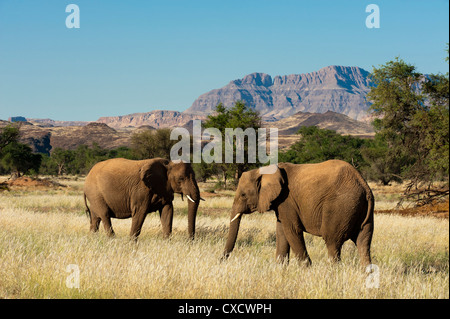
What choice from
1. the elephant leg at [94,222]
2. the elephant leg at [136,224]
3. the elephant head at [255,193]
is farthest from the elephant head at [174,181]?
the elephant head at [255,193]

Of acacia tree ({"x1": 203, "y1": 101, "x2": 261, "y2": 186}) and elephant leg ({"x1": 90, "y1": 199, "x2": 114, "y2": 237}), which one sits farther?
acacia tree ({"x1": 203, "y1": 101, "x2": 261, "y2": 186})

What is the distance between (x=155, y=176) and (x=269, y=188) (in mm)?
4134

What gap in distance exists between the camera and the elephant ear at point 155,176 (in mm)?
11672

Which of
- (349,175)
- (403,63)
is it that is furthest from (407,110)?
(349,175)

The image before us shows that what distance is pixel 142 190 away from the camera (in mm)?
11727

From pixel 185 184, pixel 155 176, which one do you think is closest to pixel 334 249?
→ pixel 185 184

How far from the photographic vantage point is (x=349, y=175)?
8141 millimetres

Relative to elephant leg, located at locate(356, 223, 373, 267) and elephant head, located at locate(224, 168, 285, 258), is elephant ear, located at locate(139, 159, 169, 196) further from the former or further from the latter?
elephant leg, located at locate(356, 223, 373, 267)

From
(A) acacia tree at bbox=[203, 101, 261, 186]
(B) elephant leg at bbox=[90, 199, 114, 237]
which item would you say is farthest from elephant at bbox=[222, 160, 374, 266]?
(A) acacia tree at bbox=[203, 101, 261, 186]

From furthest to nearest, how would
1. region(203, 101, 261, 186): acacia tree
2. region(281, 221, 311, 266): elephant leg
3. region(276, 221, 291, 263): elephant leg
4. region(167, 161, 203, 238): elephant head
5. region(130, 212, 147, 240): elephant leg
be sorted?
1. region(203, 101, 261, 186): acacia tree
2. region(167, 161, 203, 238): elephant head
3. region(130, 212, 147, 240): elephant leg
4. region(276, 221, 291, 263): elephant leg
5. region(281, 221, 311, 266): elephant leg

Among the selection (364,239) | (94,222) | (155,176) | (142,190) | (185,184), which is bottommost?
(94,222)

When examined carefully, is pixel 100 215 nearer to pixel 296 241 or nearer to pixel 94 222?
pixel 94 222

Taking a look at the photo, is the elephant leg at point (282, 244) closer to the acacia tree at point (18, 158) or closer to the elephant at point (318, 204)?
the elephant at point (318, 204)

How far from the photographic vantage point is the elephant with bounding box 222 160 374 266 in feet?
26.5
